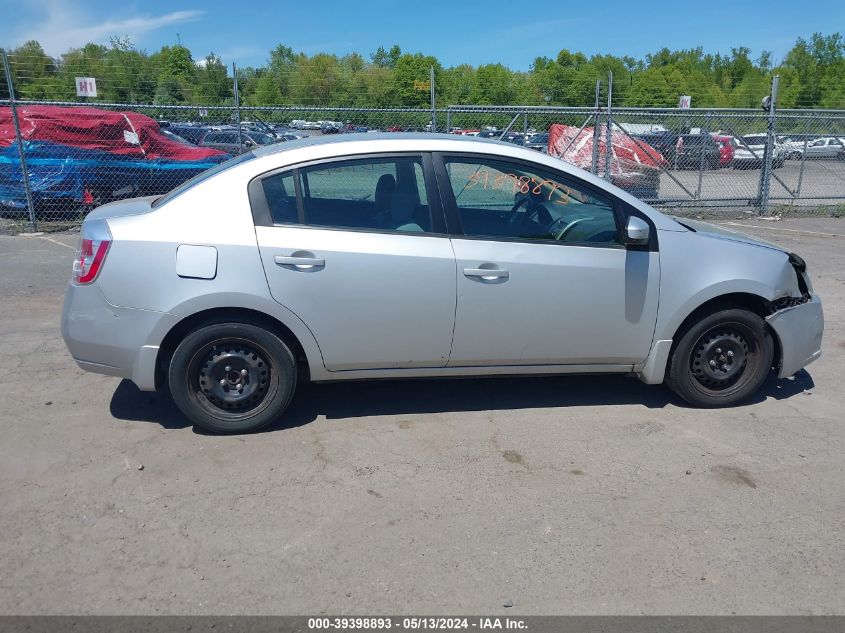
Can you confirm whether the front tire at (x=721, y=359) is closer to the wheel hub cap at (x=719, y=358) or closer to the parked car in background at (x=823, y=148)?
the wheel hub cap at (x=719, y=358)

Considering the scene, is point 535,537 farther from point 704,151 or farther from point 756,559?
point 704,151

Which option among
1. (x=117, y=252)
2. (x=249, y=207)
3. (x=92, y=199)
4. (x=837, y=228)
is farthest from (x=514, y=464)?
(x=837, y=228)

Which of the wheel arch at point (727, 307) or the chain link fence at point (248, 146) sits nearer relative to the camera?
the wheel arch at point (727, 307)

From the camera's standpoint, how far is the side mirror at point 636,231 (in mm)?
4578

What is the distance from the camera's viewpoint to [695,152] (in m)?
16.0

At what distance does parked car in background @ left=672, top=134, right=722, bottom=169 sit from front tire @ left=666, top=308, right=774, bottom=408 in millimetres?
11118

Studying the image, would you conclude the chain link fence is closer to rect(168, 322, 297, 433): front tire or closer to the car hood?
the car hood

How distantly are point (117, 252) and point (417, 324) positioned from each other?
5.88 feet

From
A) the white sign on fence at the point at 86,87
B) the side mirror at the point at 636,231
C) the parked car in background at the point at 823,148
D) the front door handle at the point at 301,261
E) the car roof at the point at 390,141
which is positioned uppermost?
the white sign on fence at the point at 86,87

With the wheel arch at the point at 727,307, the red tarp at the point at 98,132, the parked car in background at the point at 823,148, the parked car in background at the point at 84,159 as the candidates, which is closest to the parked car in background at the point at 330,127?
the red tarp at the point at 98,132

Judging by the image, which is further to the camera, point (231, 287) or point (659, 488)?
point (231, 287)

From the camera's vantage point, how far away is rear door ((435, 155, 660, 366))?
4.56m

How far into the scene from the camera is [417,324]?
4523mm

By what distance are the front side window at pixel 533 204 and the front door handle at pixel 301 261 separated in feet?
3.23
